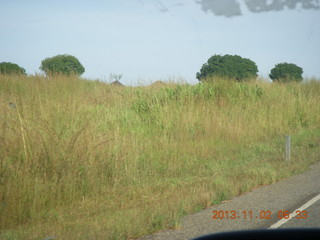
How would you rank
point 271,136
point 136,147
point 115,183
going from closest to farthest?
point 115,183 < point 136,147 < point 271,136

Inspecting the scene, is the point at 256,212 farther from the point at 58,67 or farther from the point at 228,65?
the point at 228,65

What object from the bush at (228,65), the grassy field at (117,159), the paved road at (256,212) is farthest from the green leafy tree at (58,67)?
the bush at (228,65)

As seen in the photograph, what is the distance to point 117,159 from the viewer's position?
29.8 ft

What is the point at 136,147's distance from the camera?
35.2 ft

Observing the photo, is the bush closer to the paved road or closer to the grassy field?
the grassy field

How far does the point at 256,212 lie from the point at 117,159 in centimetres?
367

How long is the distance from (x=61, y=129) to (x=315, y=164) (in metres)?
6.74

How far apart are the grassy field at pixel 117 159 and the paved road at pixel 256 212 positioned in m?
0.26

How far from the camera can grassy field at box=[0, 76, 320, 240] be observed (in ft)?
21.0

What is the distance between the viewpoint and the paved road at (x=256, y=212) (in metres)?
5.57

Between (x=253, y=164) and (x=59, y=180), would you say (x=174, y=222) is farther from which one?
(x=253, y=164)

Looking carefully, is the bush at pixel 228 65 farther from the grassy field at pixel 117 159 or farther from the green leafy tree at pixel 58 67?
the grassy field at pixel 117 159

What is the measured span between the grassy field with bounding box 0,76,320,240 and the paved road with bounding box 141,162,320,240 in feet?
0.86

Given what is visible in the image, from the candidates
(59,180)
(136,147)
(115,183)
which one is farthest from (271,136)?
(59,180)
